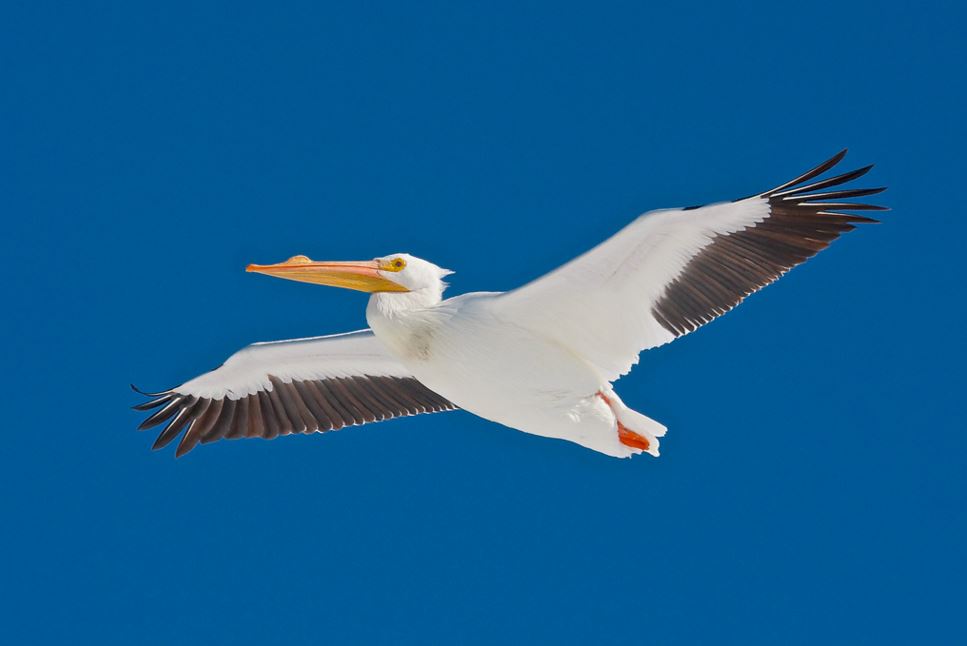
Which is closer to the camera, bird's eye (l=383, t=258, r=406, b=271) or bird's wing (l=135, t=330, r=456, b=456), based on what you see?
bird's eye (l=383, t=258, r=406, b=271)

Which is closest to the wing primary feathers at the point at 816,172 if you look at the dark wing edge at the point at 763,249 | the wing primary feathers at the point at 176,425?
the dark wing edge at the point at 763,249

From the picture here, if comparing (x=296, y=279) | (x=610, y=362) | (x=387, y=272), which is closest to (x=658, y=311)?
(x=610, y=362)

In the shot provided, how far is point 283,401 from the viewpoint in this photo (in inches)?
447

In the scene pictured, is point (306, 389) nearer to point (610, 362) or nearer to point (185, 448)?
point (185, 448)

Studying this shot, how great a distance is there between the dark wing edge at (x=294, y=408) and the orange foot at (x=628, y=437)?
6.33 ft

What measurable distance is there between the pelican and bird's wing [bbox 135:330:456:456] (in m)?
1.55

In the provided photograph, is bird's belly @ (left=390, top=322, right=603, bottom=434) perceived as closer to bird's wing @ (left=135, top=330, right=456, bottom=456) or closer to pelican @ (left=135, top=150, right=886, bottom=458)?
pelican @ (left=135, top=150, right=886, bottom=458)

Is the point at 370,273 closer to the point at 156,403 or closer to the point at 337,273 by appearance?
the point at 337,273

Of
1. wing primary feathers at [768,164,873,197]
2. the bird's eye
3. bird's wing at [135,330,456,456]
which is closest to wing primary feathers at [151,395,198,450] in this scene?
bird's wing at [135,330,456,456]

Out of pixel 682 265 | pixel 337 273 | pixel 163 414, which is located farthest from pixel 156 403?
pixel 682 265

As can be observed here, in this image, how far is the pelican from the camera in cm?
938

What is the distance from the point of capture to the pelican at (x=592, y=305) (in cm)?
938

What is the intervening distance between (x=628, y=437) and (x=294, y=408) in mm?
2950

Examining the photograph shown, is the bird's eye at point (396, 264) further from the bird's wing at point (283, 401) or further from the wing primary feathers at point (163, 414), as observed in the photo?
the wing primary feathers at point (163, 414)
